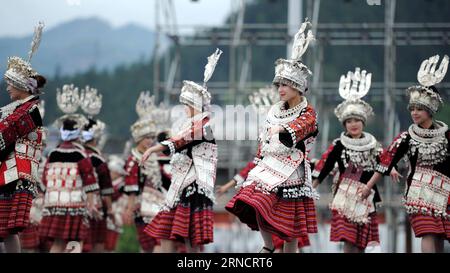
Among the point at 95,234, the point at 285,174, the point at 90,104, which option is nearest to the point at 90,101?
the point at 90,104

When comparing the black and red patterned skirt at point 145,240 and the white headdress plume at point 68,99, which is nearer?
the white headdress plume at point 68,99

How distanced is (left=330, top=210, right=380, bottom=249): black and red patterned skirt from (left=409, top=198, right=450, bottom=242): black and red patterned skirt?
1047 millimetres

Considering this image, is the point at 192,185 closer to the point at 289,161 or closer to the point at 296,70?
the point at 289,161

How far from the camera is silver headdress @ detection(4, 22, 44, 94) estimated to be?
8.65 meters

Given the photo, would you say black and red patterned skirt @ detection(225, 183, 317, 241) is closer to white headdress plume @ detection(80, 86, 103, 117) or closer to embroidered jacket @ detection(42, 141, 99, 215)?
embroidered jacket @ detection(42, 141, 99, 215)

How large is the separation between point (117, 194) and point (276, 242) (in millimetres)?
3579

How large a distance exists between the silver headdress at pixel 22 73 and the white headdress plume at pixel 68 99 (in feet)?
7.92

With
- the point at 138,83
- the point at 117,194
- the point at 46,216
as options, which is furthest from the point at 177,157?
the point at 138,83

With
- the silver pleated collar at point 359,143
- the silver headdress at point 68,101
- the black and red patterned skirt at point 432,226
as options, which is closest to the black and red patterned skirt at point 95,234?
the silver headdress at point 68,101

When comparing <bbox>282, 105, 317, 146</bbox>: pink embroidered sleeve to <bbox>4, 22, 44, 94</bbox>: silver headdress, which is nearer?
<bbox>282, 105, 317, 146</bbox>: pink embroidered sleeve

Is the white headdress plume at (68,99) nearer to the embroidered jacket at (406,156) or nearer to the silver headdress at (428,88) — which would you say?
the embroidered jacket at (406,156)

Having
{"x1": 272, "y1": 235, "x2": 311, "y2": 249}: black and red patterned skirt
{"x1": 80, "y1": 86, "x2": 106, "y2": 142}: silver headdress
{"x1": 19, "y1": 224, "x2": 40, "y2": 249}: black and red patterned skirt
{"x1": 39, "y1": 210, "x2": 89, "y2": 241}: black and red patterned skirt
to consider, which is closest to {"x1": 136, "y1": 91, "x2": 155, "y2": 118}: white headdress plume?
{"x1": 80, "y1": 86, "x2": 106, "y2": 142}: silver headdress

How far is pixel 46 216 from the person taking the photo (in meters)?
10.6

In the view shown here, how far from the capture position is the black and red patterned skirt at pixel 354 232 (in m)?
9.68
